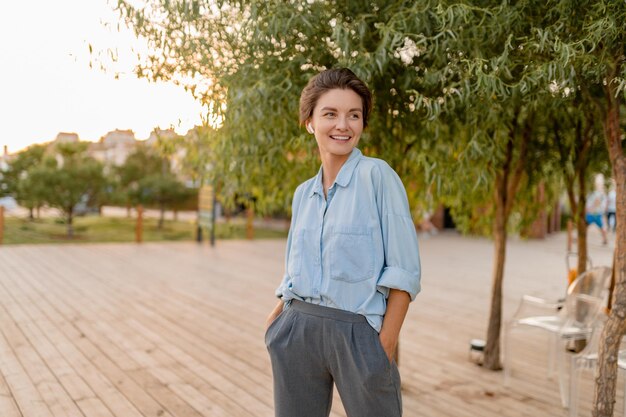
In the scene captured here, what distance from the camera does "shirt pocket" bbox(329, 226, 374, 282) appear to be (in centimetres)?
156

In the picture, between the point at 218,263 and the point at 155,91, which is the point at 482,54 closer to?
the point at 155,91

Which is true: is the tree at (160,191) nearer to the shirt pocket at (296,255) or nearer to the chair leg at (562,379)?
the chair leg at (562,379)

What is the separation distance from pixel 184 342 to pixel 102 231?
1076 cm

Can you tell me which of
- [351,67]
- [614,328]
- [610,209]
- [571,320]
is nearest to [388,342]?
[614,328]

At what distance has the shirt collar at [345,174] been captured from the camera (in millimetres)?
1611

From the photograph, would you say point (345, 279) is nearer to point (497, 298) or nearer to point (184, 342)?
point (497, 298)

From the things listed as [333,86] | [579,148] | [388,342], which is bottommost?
[388,342]

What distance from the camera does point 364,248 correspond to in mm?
1555

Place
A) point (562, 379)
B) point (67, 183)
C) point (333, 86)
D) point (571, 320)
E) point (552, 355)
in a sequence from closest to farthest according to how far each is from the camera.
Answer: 1. point (333, 86)
2. point (562, 379)
3. point (571, 320)
4. point (552, 355)
5. point (67, 183)

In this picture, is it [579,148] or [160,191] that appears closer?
[579,148]

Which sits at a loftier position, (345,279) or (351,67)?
(351,67)

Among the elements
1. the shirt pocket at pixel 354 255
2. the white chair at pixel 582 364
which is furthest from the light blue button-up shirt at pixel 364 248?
the white chair at pixel 582 364

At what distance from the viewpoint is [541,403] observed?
12.3 feet

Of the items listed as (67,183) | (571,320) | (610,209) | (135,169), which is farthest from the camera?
(135,169)
